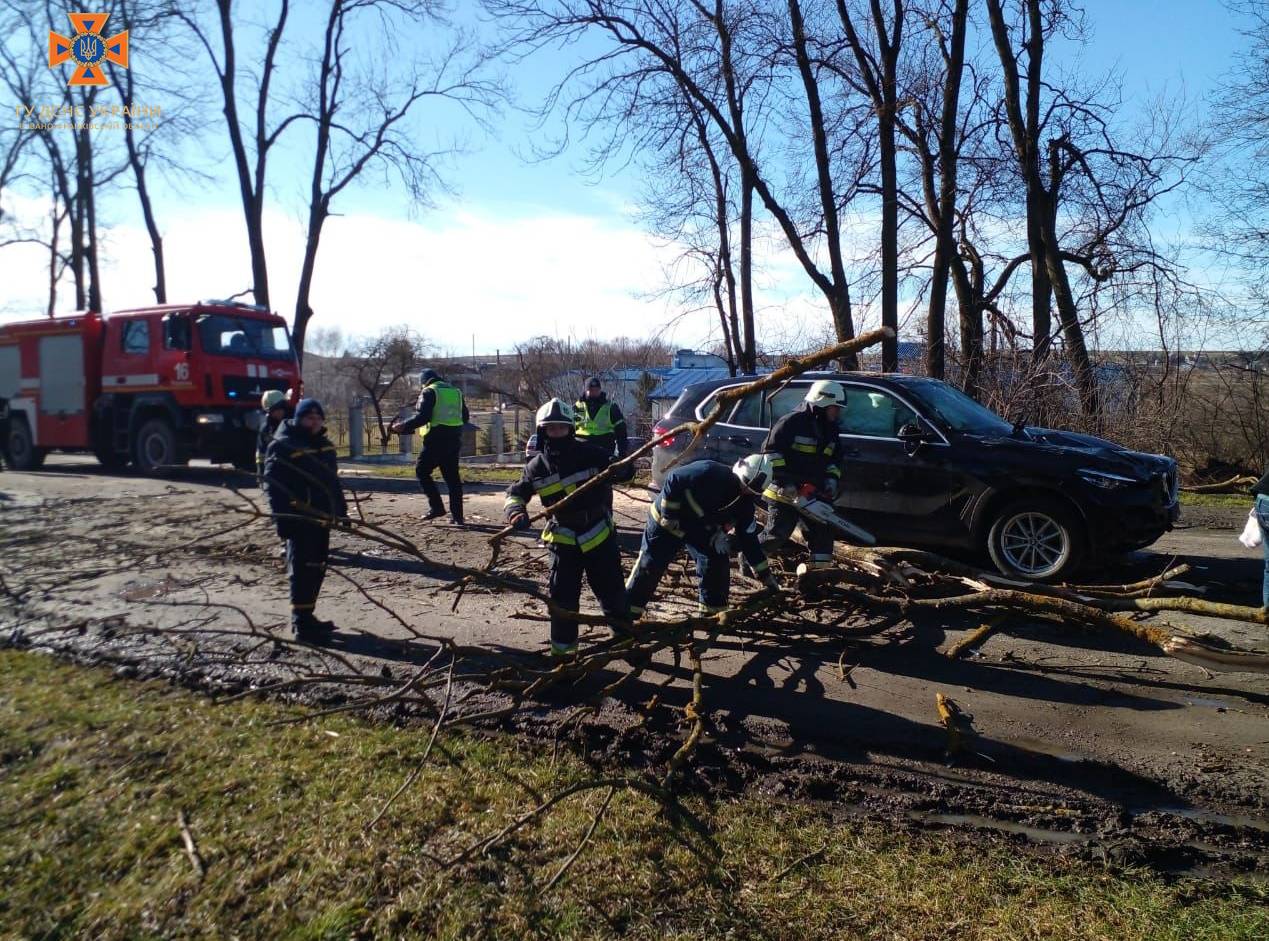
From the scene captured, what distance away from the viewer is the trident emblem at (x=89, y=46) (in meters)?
20.4

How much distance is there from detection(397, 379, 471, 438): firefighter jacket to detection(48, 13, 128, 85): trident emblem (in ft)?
61.8

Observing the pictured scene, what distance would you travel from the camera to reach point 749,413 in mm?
7508

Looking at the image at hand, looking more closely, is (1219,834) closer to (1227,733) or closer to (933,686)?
(1227,733)

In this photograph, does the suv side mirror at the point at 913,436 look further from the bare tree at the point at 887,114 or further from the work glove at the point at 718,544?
the bare tree at the point at 887,114

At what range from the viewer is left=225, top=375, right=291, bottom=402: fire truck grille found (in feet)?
42.9

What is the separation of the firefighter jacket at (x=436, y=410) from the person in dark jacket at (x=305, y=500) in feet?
9.10

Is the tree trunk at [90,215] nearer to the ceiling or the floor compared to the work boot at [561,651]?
nearer to the ceiling

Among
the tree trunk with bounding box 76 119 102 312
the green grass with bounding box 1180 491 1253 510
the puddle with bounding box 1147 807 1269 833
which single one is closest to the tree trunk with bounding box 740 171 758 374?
the green grass with bounding box 1180 491 1253 510

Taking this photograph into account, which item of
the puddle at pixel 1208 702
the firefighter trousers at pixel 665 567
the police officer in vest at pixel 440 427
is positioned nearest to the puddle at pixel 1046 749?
the puddle at pixel 1208 702

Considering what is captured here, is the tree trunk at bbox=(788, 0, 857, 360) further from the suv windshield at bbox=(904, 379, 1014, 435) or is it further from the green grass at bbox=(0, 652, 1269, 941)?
the green grass at bbox=(0, 652, 1269, 941)

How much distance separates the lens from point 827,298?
14.6 metres

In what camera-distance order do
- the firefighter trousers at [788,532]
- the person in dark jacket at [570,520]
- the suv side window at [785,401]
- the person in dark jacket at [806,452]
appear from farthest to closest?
the suv side window at [785,401], the person in dark jacket at [806,452], the firefighter trousers at [788,532], the person in dark jacket at [570,520]

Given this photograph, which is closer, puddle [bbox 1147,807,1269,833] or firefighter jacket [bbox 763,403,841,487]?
puddle [bbox 1147,807,1269,833]

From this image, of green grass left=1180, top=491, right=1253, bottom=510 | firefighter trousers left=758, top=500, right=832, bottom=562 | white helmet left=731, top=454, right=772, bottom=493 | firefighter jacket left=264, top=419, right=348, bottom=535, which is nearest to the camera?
white helmet left=731, top=454, right=772, bottom=493
